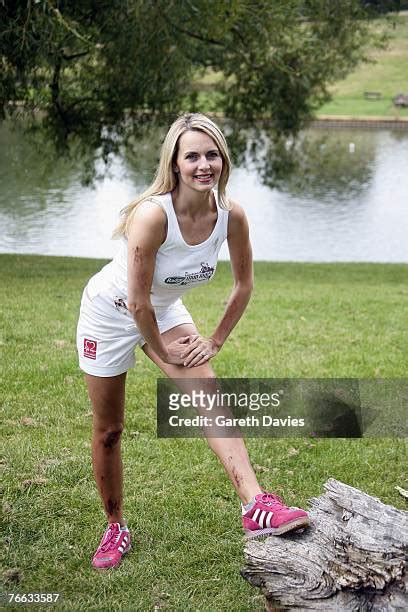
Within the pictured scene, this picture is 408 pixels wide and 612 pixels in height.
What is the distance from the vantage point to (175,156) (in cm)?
336

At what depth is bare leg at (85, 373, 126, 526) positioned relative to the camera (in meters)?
3.66

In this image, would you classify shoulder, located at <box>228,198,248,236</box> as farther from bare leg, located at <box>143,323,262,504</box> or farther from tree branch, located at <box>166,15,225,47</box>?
tree branch, located at <box>166,15,225,47</box>

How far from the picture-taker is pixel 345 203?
25250 millimetres

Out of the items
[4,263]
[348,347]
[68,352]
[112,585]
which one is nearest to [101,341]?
[112,585]

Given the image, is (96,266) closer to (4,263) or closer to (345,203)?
(4,263)

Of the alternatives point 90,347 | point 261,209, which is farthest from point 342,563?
point 261,209

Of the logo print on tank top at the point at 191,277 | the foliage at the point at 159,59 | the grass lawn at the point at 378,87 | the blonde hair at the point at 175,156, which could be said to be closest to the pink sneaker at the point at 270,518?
the logo print on tank top at the point at 191,277

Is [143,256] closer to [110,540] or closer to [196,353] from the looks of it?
[196,353]

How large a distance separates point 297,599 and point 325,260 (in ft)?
51.9

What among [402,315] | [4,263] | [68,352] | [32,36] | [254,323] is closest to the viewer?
[68,352]

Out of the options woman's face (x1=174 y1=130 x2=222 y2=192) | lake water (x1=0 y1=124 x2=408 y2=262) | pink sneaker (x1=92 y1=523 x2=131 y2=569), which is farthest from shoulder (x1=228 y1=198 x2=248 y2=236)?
lake water (x1=0 y1=124 x2=408 y2=262)

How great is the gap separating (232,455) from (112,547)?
2.84ft

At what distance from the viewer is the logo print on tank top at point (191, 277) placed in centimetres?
340

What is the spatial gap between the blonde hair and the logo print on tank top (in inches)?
9.7
